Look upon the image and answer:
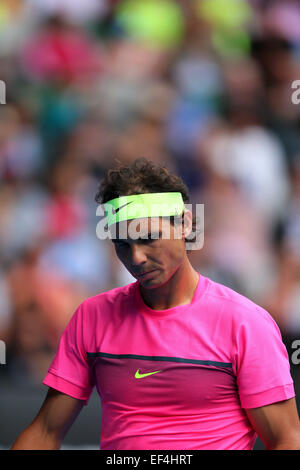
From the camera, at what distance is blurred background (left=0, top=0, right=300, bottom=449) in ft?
15.8

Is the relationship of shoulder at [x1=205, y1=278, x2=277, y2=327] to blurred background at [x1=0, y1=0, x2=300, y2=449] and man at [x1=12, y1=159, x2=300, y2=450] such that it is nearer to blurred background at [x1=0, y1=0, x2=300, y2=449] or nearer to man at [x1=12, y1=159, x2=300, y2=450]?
man at [x1=12, y1=159, x2=300, y2=450]

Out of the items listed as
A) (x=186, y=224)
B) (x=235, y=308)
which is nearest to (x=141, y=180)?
(x=186, y=224)

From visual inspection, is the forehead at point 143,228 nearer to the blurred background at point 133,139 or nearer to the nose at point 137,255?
the nose at point 137,255

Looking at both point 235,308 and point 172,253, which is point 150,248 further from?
point 235,308

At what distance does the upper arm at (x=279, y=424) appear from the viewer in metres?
2.24

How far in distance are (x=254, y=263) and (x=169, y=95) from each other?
1.51 metres

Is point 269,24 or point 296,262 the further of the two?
point 269,24

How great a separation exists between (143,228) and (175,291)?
9.5 inches

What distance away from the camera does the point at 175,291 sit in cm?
243

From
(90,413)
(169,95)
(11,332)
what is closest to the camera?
(90,413)

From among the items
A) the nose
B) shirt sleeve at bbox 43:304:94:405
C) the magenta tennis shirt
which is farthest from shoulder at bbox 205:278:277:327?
shirt sleeve at bbox 43:304:94:405

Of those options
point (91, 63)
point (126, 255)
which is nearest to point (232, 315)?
point (126, 255)

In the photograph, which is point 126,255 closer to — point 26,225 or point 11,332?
point 11,332

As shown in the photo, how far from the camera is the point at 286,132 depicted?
5516mm
